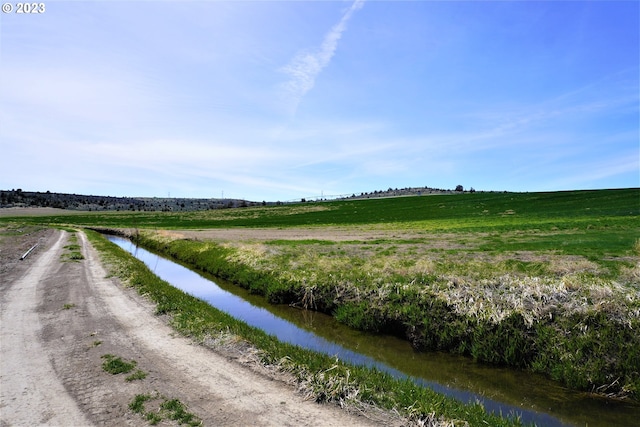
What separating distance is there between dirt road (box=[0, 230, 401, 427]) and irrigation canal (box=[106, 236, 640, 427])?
3.78 m

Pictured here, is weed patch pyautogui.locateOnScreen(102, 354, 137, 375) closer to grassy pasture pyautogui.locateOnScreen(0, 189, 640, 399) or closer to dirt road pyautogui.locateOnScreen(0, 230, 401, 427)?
dirt road pyautogui.locateOnScreen(0, 230, 401, 427)

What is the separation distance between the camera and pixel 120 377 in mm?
8945

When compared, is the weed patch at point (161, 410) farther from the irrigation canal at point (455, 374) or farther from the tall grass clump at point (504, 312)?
the tall grass clump at point (504, 312)

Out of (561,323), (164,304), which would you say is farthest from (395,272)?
(164,304)

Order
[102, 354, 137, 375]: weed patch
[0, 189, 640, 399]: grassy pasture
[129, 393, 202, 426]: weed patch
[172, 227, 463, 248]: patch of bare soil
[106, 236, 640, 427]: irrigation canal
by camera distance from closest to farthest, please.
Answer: [129, 393, 202, 426]: weed patch → [106, 236, 640, 427]: irrigation canal → [102, 354, 137, 375]: weed patch → [0, 189, 640, 399]: grassy pasture → [172, 227, 463, 248]: patch of bare soil

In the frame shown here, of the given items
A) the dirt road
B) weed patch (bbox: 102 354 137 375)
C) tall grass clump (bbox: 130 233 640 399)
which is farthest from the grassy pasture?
weed patch (bbox: 102 354 137 375)

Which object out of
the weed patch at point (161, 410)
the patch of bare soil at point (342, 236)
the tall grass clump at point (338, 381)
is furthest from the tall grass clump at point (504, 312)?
the patch of bare soil at point (342, 236)

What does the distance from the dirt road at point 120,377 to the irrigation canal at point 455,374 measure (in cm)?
378

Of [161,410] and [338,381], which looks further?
[338,381]

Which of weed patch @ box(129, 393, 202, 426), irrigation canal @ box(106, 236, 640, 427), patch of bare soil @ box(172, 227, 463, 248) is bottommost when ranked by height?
irrigation canal @ box(106, 236, 640, 427)

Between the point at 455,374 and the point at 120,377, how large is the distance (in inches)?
371

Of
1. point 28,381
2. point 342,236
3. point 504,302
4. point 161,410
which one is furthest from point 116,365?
point 342,236

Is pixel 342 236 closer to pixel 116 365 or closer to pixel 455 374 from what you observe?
pixel 455 374

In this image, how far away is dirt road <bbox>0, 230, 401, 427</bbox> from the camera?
7301 mm
